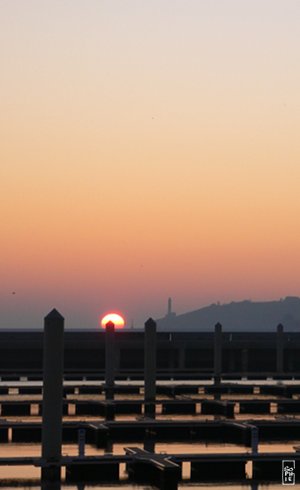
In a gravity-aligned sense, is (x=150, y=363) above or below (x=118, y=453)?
above

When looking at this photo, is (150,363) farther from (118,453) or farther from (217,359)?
(118,453)

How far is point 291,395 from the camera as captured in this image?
4941cm

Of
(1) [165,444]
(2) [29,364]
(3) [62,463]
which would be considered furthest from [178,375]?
(3) [62,463]

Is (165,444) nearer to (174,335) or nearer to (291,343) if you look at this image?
(291,343)

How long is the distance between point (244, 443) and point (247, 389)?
63.2 feet

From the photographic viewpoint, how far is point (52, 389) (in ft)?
91.1
